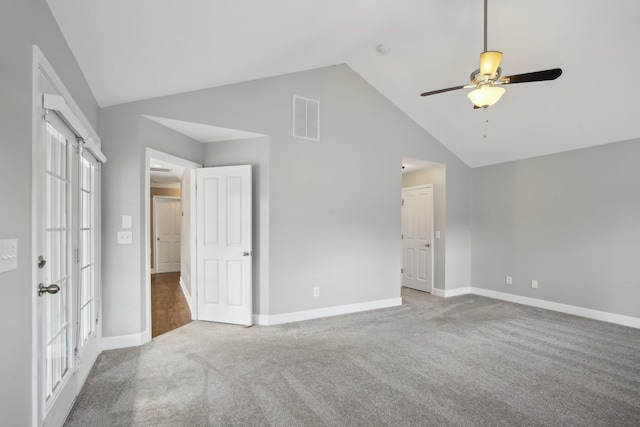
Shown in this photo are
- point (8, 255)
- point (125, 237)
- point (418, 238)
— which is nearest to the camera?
point (8, 255)

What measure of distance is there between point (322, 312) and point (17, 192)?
356 centimetres

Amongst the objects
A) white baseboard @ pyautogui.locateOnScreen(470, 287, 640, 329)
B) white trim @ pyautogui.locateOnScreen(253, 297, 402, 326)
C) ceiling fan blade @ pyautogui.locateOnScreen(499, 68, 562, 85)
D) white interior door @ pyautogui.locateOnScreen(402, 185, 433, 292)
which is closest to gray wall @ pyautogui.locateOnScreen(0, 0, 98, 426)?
white trim @ pyautogui.locateOnScreen(253, 297, 402, 326)

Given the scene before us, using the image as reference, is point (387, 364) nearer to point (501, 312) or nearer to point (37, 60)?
point (501, 312)

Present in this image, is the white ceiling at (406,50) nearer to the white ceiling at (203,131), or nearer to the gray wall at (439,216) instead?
the white ceiling at (203,131)

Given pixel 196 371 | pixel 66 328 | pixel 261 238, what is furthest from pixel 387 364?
pixel 66 328

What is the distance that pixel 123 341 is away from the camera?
3.22m

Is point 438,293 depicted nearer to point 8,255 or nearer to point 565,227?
point 565,227

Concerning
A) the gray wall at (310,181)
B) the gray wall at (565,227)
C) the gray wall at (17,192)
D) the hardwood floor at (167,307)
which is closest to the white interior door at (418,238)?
the gray wall at (565,227)

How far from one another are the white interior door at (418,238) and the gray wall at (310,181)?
106 cm

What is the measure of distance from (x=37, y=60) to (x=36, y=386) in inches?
63.2

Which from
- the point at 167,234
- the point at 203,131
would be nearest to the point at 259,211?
the point at 203,131

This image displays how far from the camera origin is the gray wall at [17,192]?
4.28 ft

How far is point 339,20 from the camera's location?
3012 millimetres

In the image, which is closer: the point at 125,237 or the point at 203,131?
the point at 125,237
